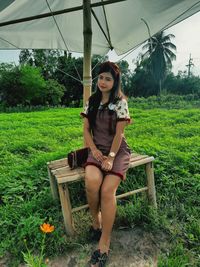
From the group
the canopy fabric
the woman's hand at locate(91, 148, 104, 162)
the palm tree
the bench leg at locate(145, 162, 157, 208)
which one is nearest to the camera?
the woman's hand at locate(91, 148, 104, 162)

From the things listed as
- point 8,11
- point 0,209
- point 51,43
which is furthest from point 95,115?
point 51,43

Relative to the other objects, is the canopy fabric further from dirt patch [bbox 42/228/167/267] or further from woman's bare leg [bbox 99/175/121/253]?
dirt patch [bbox 42/228/167/267]

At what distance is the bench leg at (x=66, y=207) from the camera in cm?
228

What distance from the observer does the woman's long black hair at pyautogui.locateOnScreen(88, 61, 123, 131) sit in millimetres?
2436

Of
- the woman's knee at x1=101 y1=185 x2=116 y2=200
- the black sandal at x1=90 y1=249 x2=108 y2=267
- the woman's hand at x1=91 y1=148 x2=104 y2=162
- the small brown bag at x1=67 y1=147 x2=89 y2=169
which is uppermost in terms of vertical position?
the woman's hand at x1=91 y1=148 x2=104 y2=162

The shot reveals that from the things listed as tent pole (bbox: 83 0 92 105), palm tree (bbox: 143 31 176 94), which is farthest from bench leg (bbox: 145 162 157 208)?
palm tree (bbox: 143 31 176 94)

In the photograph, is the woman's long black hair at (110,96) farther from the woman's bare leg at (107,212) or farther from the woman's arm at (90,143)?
the woman's bare leg at (107,212)

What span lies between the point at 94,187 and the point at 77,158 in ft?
1.43

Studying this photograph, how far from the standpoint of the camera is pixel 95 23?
344 centimetres

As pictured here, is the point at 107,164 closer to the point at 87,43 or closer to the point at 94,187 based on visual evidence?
the point at 94,187

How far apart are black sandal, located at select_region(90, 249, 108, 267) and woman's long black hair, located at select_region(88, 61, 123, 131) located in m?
1.07

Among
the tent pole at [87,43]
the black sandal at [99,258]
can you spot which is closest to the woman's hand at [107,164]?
the black sandal at [99,258]

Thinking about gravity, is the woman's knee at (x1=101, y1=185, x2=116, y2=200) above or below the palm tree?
below

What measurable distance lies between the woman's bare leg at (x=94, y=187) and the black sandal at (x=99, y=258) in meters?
0.32
